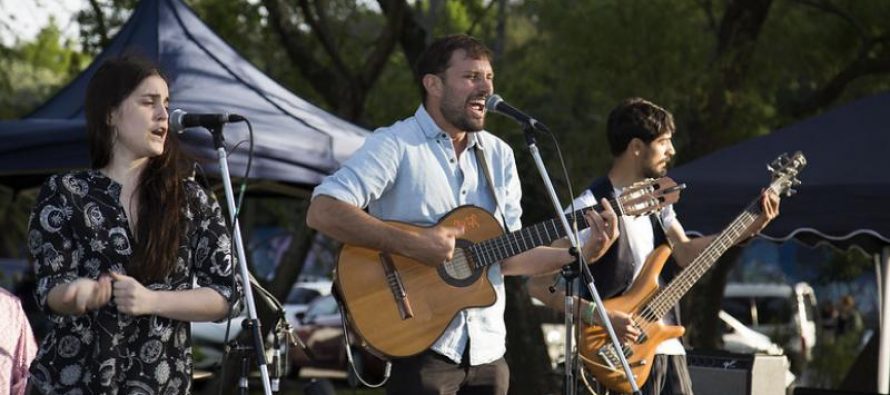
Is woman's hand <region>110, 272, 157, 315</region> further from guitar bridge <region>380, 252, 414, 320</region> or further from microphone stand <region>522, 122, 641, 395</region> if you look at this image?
microphone stand <region>522, 122, 641, 395</region>

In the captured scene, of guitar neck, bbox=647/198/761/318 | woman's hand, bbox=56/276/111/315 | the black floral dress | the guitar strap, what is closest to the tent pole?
guitar neck, bbox=647/198/761/318

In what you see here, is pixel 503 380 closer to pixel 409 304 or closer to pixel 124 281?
pixel 409 304

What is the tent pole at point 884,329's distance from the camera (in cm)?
955

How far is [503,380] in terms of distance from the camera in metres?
5.26

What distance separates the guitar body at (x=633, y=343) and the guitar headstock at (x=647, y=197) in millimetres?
488

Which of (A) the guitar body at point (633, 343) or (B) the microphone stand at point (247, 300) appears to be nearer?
(B) the microphone stand at point (247, 300)

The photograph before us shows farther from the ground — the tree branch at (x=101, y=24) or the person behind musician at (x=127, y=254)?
the tree branch at (x=101, y=24)

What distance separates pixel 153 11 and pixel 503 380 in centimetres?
501

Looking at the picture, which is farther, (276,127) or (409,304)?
(276,127)

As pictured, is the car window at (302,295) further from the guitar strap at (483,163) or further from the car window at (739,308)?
the guitar strap at (483,163)

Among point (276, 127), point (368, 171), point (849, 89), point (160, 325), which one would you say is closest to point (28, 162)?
point (276, 127)

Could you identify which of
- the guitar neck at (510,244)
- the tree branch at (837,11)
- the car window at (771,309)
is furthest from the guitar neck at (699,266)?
the car window at (771,309)

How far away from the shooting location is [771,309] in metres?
22.3

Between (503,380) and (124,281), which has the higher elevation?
(124,281)
